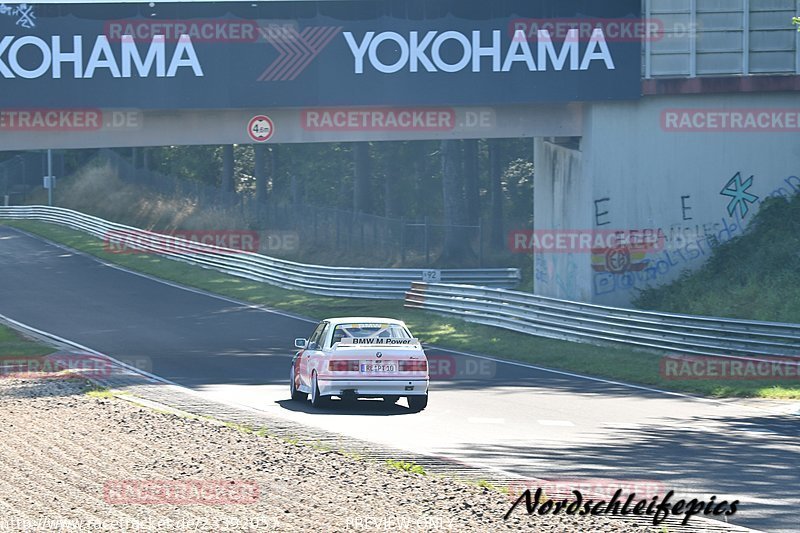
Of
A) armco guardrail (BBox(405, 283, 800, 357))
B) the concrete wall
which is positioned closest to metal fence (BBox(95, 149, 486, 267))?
armco guardrail (BBox(405, 283, 800, 357))

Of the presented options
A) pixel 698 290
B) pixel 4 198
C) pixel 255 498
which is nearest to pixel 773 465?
pixel 255 498

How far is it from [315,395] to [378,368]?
106 cm

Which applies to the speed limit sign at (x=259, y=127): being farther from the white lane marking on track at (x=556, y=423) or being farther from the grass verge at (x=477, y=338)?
the white lane marking on track at (x=556, y=423)

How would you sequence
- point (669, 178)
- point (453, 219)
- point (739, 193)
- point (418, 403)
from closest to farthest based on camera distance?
1. point (418, 403)
2. point (669, 178)
3. point (739, 193)
4. point (453, 219)

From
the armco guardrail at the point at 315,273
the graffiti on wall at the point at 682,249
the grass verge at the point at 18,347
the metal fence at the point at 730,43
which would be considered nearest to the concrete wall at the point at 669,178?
the graffiti on wall at the point at 682,249

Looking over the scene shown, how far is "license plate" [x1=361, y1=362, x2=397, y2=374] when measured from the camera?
1689 cm

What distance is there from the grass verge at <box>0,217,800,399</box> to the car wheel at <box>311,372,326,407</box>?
6.73 m

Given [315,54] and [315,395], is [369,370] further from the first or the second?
[315,54]

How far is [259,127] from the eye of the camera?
2850 cm

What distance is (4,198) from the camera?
73062 millimetres

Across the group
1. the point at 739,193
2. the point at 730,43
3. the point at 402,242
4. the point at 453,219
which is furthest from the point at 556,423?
the point at 402,242

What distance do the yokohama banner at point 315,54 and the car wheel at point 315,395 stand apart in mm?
11628

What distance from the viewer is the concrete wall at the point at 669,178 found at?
28.7m

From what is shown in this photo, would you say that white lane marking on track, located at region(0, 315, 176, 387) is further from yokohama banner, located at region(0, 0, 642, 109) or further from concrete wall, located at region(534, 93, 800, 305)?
concrete wall, located at region(534, 93, 800, 305)
